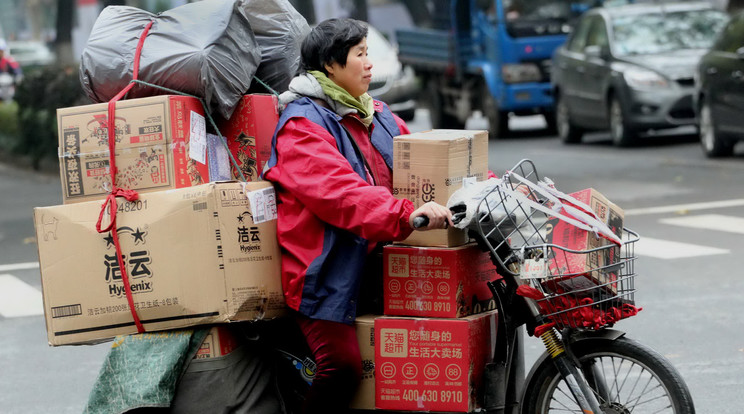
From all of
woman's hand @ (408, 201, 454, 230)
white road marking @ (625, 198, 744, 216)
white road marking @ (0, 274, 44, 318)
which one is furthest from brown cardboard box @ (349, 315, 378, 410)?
white road marking @ (625, 198, 744, 216)

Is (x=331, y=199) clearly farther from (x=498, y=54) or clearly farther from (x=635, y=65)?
(x=498, y=54)

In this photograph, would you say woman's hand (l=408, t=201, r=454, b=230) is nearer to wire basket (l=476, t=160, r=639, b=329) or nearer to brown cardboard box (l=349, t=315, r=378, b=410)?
wire basket (l=476, t=160, r=639, b=329)

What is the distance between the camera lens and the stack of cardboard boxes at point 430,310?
4.12m

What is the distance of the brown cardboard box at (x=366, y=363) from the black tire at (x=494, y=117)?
15.1 metres

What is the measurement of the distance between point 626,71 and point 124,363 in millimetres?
12280

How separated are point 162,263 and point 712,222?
7022 mm

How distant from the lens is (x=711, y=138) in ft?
47.5

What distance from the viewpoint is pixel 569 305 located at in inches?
151

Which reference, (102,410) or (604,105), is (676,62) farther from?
(102,410)

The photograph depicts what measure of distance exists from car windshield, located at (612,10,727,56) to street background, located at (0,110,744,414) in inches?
52.2

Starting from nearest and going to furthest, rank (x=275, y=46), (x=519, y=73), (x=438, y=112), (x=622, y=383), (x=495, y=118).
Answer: (x=622, y=383), (x=275, y=46), (x=519, y=73), (x=495, y=118), (x=438, y=112)

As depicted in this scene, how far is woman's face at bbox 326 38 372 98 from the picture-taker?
4211 mm

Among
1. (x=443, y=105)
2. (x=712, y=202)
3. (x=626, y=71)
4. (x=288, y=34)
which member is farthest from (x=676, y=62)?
(x=288, y=34)

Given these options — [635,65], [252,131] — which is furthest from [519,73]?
[252,131]
